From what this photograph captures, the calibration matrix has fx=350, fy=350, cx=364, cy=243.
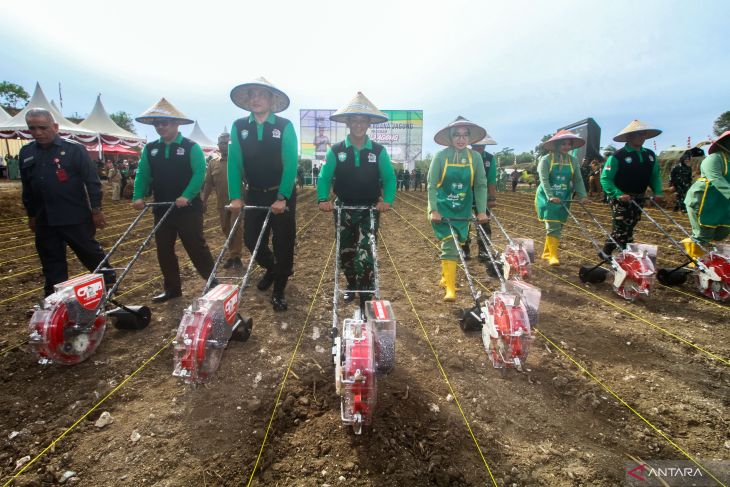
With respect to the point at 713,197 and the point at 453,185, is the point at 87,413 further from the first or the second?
the point at 713,197

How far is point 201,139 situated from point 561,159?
114ft

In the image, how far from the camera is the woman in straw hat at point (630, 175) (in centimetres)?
558

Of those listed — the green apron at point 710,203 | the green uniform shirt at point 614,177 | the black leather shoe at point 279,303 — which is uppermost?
the green uniform shirt at point 614,177

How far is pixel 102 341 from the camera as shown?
3.63 metres

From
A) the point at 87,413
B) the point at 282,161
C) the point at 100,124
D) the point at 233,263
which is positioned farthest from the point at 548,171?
the point at 100,124

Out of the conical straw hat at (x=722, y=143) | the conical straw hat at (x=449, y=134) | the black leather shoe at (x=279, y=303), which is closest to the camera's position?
the black leather shoe at (x=279, y=303)

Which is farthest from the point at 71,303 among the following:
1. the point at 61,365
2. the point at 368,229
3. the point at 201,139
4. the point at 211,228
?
the point at 201,139

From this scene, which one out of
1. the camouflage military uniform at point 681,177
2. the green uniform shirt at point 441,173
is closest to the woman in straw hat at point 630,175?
the green uniform shirt at point 441,173

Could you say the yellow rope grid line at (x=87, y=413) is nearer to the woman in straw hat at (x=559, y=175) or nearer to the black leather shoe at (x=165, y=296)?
the black leather shoe at (x=165, y=296)

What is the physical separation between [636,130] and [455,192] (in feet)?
10.9

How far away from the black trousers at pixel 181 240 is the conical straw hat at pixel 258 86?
1471 millimetres

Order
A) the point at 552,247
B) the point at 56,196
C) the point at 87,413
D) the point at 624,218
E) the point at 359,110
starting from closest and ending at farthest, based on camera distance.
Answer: the point at 87,413 < the point at 56,196 < the point at 359,110 < the point at 624,218 < the point at 552,247

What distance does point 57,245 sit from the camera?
3.89 m

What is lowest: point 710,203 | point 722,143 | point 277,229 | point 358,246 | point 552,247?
point 552,247
